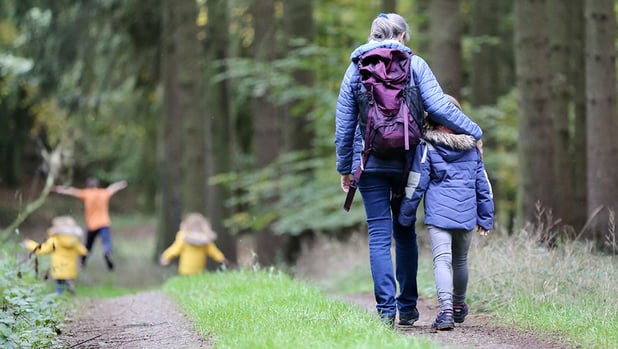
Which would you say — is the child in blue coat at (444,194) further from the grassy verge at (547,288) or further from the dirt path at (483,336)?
the grassy verge at (547,288)

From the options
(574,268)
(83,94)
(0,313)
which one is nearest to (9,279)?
(0,313)

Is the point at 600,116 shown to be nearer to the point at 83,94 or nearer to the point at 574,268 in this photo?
the point at 574,268

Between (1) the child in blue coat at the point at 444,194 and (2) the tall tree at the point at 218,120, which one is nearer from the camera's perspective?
(1) the child in blue coat at the point at 444,194

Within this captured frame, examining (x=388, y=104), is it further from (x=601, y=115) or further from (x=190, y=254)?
(x=190, y=254)

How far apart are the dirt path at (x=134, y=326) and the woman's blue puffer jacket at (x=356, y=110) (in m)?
1.72

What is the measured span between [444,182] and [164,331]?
2.57m

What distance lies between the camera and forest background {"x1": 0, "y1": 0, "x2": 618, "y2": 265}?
1266 cm

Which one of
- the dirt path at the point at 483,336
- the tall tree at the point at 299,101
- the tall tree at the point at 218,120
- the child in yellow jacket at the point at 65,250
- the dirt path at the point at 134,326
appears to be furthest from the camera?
the tall tree at the point at 218,120

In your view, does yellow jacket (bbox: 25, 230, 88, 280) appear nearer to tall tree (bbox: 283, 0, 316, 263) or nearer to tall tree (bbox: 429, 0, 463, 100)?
tall tree (bbox: 429, 0, 463, 100)

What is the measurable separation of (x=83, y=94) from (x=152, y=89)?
2658mm

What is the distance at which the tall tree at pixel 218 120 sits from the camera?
22422 millimetres

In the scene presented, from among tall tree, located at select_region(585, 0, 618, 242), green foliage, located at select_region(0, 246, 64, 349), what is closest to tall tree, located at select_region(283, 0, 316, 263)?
tall tree, located at select_region(585, 0, 618, 242)

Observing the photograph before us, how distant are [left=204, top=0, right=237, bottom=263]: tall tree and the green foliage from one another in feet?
37.5

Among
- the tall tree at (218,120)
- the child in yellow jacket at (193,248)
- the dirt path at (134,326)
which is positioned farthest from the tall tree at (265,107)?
the dirt path at (134,326)
